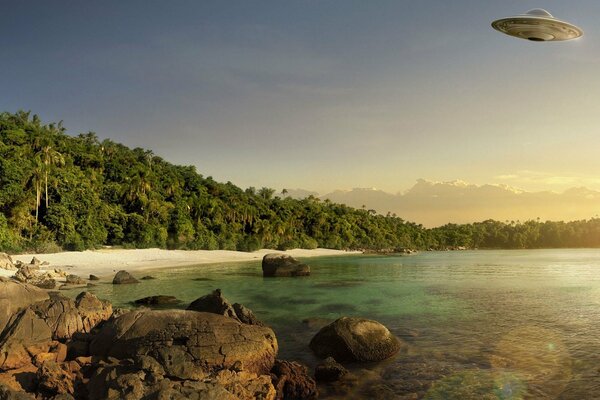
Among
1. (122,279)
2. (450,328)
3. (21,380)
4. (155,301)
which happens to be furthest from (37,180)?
(450,328)

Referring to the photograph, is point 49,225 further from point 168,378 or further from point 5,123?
point 168,378

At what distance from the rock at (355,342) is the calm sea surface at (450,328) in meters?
0.47

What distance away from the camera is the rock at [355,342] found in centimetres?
1345

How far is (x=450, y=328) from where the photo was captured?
725 inches

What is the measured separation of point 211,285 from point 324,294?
31.0 ft

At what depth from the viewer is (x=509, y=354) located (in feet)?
47.2

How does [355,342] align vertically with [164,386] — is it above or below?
below

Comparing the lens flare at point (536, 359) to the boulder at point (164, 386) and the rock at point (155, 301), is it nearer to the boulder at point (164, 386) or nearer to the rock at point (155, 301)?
the boulder at point (164, 386)

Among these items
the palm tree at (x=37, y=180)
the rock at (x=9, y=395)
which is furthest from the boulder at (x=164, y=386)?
the palm tree at (x=37, y=180)

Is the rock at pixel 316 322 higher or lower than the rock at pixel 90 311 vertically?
lower

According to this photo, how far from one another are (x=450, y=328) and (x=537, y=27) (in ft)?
47.1

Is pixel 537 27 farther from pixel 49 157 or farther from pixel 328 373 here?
pixel 49 157

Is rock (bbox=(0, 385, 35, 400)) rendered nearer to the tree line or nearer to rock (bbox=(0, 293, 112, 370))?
rock (bbox=(0, 293, 112, 370))

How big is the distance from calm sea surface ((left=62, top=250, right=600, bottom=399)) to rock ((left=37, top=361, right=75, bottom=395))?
19.0 ft
